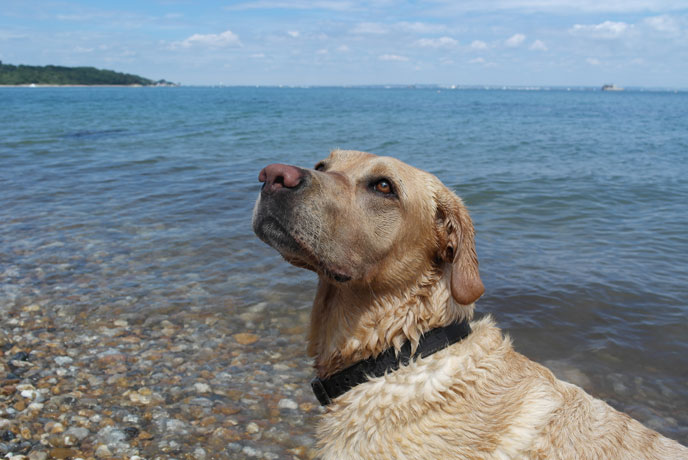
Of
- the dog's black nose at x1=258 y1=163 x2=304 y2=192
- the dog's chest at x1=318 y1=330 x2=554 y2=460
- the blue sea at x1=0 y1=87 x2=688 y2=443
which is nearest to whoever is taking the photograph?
the dog's chest at x1=318 y1=330 x2=554 y2=460

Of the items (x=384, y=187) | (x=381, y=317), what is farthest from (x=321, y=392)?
(x=384, y=187)

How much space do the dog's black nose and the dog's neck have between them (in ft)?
2.49

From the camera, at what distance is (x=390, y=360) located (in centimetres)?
326

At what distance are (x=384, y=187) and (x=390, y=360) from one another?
116 centimetres

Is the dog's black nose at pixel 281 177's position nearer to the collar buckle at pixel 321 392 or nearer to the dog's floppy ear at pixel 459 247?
the dog's floppy ear at pixel 459 247

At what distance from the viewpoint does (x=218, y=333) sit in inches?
253

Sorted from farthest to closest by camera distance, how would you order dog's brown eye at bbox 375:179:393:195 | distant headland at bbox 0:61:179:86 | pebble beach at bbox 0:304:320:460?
1. distant headland at bbox 0:61:179:86
2. pebble beach at bbox 0:304:320:460
3. dog's brown eye at bbox 375:179:393:195

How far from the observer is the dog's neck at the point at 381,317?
10.9 feet

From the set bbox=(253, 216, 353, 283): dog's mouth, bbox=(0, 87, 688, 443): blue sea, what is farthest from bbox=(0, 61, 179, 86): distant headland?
bbox=(253, 216, 353, 283): dog's mouth

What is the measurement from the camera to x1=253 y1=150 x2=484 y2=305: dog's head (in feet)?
10.2

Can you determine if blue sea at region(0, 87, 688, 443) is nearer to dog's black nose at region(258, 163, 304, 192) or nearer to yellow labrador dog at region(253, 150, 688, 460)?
yellow labrador dog at region(253, 150, 688, 460)

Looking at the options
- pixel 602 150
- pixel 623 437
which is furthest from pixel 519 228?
pixel 602 150

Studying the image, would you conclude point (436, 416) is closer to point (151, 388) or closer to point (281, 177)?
point (281, 177)

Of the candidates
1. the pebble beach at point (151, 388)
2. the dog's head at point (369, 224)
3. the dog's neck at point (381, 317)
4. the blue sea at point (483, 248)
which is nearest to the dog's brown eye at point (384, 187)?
the dog's head at point (369, 224)
